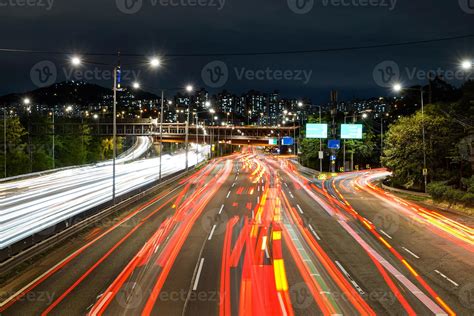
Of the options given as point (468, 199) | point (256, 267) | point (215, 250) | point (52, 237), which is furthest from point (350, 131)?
point (52, 237)

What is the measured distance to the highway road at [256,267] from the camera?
1302 centimetres

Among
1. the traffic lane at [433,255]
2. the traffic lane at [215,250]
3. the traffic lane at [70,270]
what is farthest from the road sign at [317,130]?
the traffic lane at [70,270]

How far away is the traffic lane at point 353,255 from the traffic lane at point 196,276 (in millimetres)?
4669

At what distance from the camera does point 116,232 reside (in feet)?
77.4

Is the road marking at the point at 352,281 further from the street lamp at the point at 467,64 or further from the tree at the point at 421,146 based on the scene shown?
the tree at the point at 421,146

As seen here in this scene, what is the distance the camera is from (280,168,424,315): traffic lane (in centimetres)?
1341

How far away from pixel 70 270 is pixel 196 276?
462 centimetres

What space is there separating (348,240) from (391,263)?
14.2 ft

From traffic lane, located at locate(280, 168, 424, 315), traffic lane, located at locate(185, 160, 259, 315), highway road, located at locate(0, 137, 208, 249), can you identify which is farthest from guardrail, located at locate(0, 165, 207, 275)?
traffic lane, located at locate(280, 168, 424, 315)

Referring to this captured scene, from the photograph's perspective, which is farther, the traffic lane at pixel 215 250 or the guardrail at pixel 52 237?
the guardrail at pixel 52 237

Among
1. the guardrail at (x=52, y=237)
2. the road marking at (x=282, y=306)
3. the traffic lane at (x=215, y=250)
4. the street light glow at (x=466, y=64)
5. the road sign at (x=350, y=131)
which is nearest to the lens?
the road marking at (x=282, y=306)

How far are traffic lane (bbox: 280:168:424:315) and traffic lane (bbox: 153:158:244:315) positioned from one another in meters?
4.67

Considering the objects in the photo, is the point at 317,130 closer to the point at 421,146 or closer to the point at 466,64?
the point at 421,146

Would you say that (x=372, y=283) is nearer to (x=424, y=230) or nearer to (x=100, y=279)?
(x=100, y=279)
